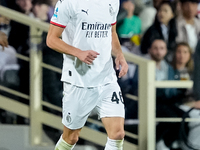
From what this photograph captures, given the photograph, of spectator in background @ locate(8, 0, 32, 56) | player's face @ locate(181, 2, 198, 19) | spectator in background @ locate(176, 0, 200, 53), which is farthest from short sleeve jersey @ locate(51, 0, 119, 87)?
player's face @ locate(181, 2, 198, 19)

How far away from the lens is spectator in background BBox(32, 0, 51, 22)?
3750 millimetres

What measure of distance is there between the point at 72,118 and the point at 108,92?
329mm

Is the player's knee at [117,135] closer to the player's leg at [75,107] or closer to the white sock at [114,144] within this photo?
the white sock at [114,144]

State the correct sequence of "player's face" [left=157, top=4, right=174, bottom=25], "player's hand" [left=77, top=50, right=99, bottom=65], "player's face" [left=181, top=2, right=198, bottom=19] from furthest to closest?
"player's face" [left=181, top=2, right=198, bottom=19], "player's face" [left=157, top=4, right=174, bottom=25], "player's hand" [left=77, top=50, right=99, bottom=65]

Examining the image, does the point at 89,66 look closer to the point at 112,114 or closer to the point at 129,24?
the point at 112,114

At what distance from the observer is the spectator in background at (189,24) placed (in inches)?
156

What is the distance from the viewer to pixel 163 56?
Answer: 382cm

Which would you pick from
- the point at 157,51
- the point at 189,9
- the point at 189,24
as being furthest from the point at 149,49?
the point at 189,9

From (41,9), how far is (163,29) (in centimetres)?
121

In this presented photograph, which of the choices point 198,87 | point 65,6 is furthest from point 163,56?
point 65,6

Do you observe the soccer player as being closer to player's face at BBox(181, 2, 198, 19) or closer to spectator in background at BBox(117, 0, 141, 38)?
spectator in background at BBox(117, 0, 141, 38)

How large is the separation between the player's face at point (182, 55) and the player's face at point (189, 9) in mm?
404

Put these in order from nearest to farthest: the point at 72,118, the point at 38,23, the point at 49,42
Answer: the point at 49,42
the point at 72,118
the point at 38,23

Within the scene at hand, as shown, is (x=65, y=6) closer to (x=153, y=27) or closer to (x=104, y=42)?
(x=104, y=42)
